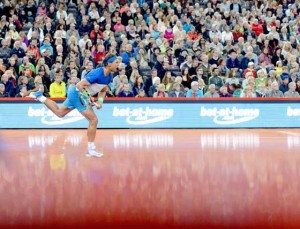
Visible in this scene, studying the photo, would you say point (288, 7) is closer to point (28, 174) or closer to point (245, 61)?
point (245, 61)

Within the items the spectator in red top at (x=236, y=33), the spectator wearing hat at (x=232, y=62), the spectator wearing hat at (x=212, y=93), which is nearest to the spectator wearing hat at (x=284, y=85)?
the spectator wearing hat at (x=232, y=62)

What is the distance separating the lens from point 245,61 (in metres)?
18.7

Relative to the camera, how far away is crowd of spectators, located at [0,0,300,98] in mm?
16719

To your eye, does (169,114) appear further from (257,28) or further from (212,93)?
(257,28)

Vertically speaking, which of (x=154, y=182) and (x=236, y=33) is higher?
(x=236, y=33)

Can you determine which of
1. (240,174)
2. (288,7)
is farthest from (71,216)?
(288,7)

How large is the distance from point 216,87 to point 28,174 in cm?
1001

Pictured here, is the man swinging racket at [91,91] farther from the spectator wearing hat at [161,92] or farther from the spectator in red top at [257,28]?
the spectator in red top at [257,28]

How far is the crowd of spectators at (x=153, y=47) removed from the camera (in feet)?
54.9

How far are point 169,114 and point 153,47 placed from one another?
286 cm

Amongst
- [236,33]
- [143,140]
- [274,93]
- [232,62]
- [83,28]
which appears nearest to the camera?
[143,140]

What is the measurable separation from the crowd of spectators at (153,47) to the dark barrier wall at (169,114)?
0.46 m

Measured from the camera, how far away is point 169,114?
53.6 feet

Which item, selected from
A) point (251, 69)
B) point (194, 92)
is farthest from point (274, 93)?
point (194, 92)
